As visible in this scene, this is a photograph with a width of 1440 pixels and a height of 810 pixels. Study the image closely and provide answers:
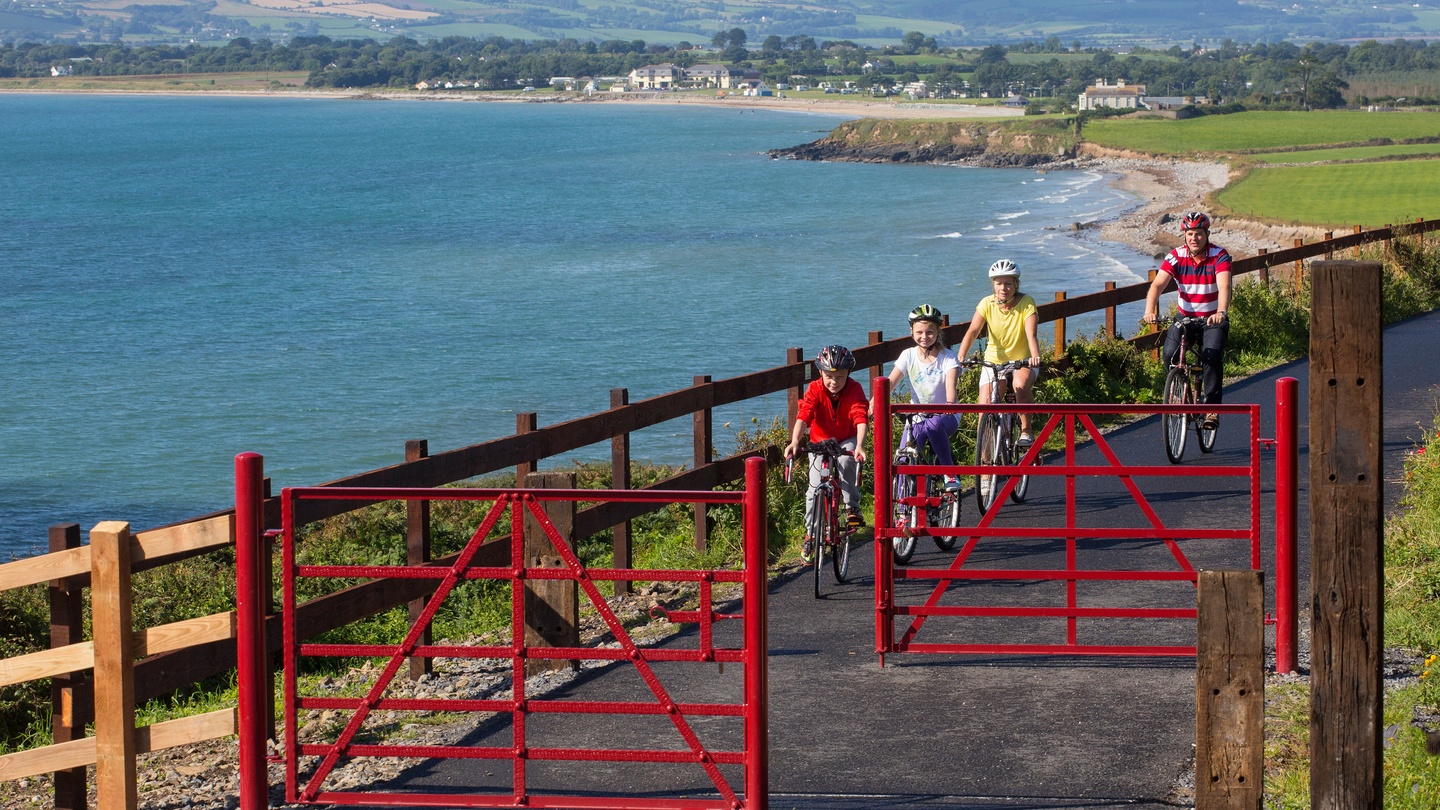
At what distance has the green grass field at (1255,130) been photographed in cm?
13100

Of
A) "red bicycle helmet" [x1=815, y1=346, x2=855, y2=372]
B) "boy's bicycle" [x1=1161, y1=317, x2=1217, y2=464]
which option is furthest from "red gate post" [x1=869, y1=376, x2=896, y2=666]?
"boy's bicycle" [x1=1161, y1=317, x2=1217, y2=464]

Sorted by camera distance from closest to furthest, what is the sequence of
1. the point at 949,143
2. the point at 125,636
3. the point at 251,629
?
the point at 125,636 → the point at 251,629 → the point at 949,143

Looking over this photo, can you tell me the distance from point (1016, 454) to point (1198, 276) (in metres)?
2.01

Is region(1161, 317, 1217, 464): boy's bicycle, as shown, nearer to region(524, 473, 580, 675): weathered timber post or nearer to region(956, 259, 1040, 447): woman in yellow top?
region(956, 259, 1040, 447): woman in yellow top

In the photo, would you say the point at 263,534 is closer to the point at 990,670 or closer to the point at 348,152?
the point at 990,670

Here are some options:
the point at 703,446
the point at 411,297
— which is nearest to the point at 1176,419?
the point at 703,446

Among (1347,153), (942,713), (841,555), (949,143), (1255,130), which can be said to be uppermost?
(1255,130)

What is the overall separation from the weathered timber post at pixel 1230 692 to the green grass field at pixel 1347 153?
113 m

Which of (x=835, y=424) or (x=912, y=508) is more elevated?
(x=835, y=424)

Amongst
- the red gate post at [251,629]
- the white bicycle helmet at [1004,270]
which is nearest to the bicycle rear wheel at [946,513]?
the white bicycle helmet at [1004,270]

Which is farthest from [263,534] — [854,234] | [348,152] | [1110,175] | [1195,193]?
[348,152]

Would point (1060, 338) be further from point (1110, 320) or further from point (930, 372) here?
point (930, 372)

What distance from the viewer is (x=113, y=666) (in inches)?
226

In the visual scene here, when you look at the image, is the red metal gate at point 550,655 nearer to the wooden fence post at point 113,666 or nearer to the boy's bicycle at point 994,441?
the wooden fence post at point 113,666
